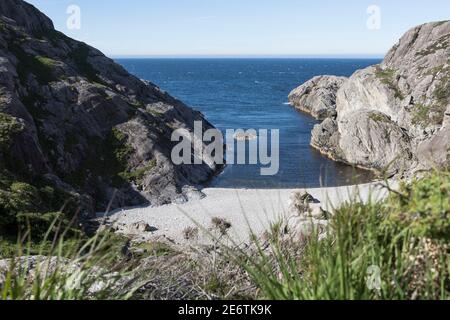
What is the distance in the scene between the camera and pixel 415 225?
13.9ft

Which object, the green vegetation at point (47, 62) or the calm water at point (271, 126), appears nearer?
the calm water at point (271, 126)

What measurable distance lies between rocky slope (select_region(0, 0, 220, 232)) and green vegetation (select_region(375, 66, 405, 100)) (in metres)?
30.4

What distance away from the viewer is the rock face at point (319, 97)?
10673cm

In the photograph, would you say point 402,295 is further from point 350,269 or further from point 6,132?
point 6,132

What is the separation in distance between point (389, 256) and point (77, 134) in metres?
52.1

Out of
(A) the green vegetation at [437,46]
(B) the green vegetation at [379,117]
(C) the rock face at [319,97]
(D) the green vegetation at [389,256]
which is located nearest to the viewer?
(D) the green vegetation at [389,256]

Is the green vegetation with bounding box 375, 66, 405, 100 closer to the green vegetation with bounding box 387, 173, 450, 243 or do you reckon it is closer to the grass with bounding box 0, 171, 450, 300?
the grass with bounding box 0, 171, 450, 300

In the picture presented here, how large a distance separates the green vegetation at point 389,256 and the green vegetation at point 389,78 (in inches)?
2723

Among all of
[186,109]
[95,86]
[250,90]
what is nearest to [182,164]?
[95,86]

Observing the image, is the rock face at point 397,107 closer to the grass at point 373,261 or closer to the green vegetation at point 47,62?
the green vegetation at point 47,62

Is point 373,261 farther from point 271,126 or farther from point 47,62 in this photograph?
point 271,126

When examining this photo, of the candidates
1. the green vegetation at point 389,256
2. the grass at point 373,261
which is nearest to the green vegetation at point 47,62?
the grass at point 373,261

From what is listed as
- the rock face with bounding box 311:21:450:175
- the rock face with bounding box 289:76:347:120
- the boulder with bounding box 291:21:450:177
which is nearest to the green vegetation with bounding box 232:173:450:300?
the boulder with bounding box 291:21:450:177

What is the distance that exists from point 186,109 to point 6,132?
3681cm
